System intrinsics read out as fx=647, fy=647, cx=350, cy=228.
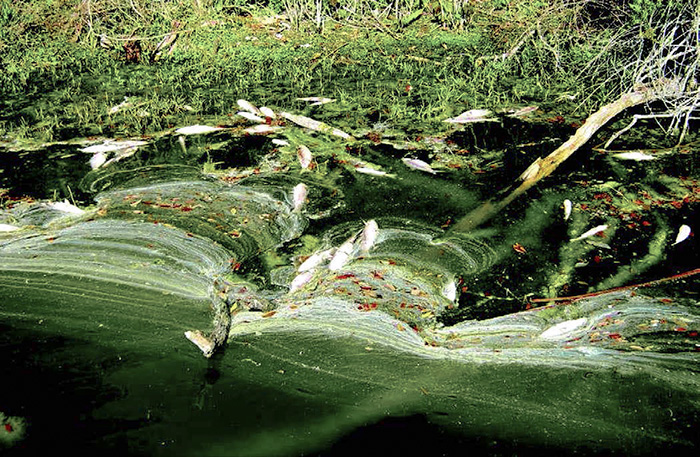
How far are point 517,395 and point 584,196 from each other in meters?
1.62

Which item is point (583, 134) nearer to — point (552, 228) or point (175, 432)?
point (552, 228)

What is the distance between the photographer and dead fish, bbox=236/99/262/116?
14.2 ft

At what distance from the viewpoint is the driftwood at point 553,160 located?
319 cm

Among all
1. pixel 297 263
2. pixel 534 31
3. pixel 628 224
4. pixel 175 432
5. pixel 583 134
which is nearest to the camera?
pixel 175 432

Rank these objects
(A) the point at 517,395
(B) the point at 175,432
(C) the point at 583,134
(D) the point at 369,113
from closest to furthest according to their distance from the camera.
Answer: (B) the point at 175,432 → (A) the point at 517,395 → (C) the point at 583,134 → (D) the point at 369,113

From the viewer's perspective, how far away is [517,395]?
2.03 m

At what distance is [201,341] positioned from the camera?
2211mm

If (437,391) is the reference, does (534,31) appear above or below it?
above

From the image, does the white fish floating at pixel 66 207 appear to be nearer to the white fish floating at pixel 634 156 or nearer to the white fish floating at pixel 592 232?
the white fish floating at pixel 592 232

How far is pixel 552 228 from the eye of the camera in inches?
121

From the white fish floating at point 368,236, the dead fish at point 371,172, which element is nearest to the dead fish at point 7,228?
the white fish floating at point 368,236

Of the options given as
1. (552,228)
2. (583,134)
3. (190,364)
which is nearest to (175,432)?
(190,364)

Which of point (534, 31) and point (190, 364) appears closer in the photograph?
point (190, 364)

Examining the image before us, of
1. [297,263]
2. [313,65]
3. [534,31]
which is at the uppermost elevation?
[534,31]
